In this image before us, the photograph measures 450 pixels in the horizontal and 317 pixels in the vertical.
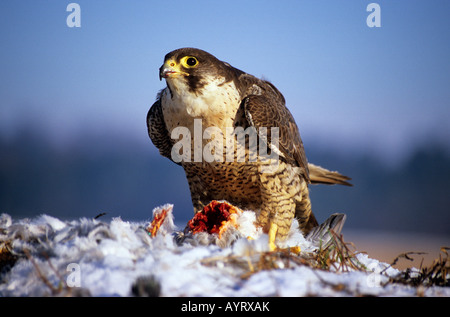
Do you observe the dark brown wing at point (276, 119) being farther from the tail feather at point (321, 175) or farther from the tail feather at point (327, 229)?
the tail feather at point (327, 229)

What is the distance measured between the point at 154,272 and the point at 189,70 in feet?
4.99

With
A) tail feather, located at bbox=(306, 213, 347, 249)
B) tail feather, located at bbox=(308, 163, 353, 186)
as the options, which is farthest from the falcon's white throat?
tail feather, located at bbox=(308, 163, 353, 186)

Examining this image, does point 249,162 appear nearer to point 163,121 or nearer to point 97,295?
point 163,121

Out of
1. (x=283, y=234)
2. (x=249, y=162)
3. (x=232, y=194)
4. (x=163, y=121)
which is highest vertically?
(x=163, y=121)

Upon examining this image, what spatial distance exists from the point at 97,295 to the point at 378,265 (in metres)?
1.51

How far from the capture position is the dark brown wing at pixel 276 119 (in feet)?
8.40

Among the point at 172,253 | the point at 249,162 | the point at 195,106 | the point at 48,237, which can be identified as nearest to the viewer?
the point at 172,253

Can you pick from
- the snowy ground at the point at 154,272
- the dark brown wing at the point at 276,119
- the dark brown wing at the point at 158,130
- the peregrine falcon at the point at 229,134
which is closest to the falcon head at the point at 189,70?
the peregrine falcon at the point at 229,134

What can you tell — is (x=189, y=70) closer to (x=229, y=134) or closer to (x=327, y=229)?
(x=229, y=134)

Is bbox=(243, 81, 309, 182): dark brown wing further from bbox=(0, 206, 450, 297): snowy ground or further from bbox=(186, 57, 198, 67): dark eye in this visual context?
bbox=(0, 206, 450, 297): snowy ground

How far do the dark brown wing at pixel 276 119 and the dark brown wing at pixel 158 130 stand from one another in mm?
730

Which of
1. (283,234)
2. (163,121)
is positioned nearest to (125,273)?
(283,234)
